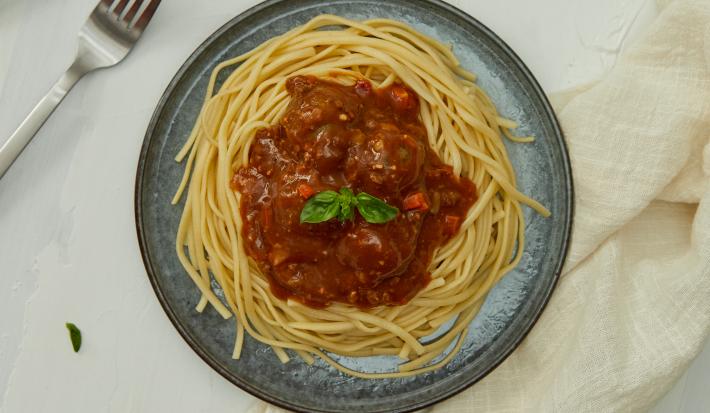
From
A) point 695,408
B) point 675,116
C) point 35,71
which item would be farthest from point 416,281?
point 35,71

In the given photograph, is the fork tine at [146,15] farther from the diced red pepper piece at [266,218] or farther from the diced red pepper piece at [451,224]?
the diced red pepper piece at [451,224]

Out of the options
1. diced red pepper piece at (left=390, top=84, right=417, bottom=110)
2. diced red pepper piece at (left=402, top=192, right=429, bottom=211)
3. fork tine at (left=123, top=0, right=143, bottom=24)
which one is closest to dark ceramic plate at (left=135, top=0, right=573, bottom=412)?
diced red pepper piece at (left=390, top=84, right=417, bottom=110)

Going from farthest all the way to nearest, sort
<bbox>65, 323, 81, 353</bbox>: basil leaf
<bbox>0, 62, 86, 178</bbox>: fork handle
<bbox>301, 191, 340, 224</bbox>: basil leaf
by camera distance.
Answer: <bbox>65, 323, 81, 353</bbox>: basil leaf → <bbox>0, 62, 86, 178</bbox>: fork handle → <bbox>301, 191, 340, 224</bbox>: basil leaf

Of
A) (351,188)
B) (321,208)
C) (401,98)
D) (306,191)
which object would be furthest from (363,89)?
(321,208)

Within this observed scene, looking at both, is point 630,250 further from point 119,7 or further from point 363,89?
point 119,7

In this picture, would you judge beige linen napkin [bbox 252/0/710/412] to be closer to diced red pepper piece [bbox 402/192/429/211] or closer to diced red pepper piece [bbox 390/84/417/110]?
diced red pepper piece [bbox 390/84/417/110]

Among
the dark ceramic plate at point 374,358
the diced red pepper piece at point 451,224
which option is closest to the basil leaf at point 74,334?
the dark ceramic plate at point 374,358
